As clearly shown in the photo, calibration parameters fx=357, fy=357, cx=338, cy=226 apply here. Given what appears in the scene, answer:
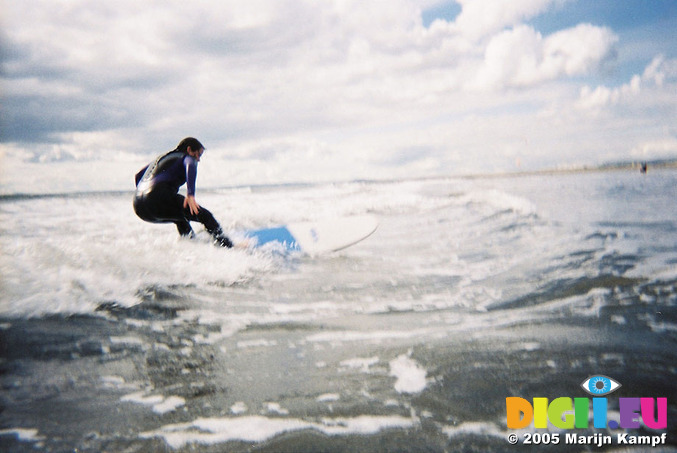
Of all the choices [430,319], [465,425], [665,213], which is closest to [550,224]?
[665,213]

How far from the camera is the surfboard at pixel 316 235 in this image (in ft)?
20.3

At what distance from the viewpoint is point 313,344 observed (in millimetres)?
2664

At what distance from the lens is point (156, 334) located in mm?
2885

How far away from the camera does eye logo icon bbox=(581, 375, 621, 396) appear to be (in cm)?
193

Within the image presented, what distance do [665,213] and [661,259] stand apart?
5.37m

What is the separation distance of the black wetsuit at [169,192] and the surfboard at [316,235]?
0.95m

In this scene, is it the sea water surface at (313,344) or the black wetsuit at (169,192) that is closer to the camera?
the sea water surface at (313,344)

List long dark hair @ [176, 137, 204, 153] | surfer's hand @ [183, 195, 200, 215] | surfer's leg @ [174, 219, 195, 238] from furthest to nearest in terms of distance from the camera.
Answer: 1. surfer's leg @ [174, 219, 195, 238]
2. long dark hair @ [176, 137, 204, 153]
3. surfer's hand @ [183, 195, 200, 215]

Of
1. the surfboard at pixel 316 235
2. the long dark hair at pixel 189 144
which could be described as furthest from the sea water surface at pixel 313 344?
the long dark hair at pixel 189 144

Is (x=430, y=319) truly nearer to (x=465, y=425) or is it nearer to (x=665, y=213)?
(x=465, y=425)

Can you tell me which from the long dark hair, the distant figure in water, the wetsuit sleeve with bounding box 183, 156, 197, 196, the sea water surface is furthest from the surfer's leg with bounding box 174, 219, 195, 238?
the long dark hair

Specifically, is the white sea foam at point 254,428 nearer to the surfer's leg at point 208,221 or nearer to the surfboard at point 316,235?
the surfer's leg at point 208,221

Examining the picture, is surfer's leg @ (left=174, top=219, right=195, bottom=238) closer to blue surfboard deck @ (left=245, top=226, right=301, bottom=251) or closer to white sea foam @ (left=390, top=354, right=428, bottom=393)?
blue surfboard deck @ (left=245, top=226, right=301, bottom=251)

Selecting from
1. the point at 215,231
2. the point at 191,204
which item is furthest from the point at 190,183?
the point at 215,231
